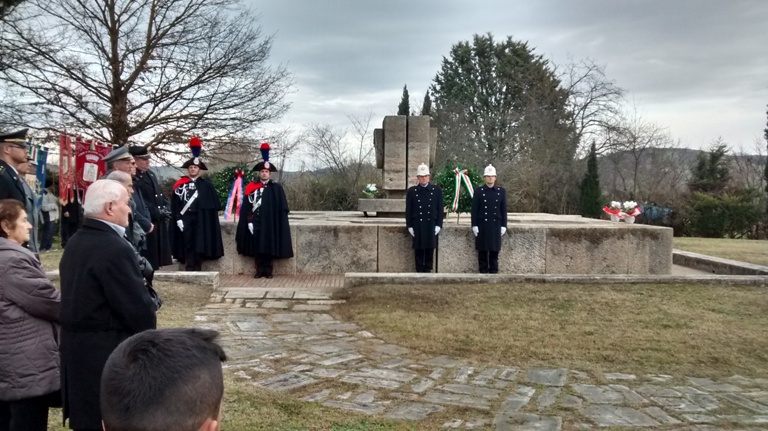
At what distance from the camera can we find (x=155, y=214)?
326 inches

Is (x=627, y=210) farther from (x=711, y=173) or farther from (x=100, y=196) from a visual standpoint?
(x=711, y=173)

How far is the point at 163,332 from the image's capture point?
4.95 feet

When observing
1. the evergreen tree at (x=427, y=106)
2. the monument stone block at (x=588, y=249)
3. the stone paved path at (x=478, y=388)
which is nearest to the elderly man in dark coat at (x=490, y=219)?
the monument stone block at (x=588, y=249)

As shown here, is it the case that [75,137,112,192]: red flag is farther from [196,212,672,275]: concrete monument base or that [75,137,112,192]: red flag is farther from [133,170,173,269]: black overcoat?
[196,212,672,275]: concrete monument base

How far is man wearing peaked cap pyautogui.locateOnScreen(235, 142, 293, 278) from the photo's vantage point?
10000mm

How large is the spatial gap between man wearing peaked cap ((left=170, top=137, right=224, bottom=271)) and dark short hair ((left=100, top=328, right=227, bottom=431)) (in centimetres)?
871

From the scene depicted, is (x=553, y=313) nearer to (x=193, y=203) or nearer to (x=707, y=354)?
(x=707, y=354)

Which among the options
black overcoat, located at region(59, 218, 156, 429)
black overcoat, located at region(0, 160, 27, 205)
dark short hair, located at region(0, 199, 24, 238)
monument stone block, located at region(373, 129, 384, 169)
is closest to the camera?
black overcoat, located at region(59, 218, 156, 429)

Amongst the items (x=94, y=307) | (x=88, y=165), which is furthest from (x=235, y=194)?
(x=94, y=307)

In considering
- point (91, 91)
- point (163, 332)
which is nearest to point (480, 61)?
point (91, 91)

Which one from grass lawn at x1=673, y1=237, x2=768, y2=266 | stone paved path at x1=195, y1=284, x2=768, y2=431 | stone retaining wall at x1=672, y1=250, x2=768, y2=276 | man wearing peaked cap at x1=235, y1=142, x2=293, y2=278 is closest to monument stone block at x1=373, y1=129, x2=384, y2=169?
man wearing peaked cap at x1=235, y1=142, x2=293, y2=278

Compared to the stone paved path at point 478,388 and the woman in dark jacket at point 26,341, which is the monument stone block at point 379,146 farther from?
the woman in dark jacket at point 26,341

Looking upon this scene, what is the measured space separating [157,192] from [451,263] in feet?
15.8

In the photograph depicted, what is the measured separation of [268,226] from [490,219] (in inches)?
138
